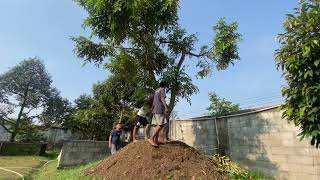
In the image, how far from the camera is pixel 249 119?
376 inches

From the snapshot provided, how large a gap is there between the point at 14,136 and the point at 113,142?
1774 cm

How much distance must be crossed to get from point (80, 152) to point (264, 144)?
6928 millimetres

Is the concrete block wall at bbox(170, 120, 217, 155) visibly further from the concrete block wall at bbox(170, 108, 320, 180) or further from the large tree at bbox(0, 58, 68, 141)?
the large tree at bbox(0, 58, 68, 141)

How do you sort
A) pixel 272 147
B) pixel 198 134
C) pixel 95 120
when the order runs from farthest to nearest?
1. pixel 95 120
2. pixel 198 134
3. pixel 272 147

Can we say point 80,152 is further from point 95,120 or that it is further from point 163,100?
point 95,120

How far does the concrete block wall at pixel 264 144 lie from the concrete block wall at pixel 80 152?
12.4 feet

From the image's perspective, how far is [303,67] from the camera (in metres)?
4.88

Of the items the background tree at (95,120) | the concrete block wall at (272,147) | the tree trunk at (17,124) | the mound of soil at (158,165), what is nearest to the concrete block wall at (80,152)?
the mound of soil at (158,165)

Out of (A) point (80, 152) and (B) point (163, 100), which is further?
(A) point (80, 152)

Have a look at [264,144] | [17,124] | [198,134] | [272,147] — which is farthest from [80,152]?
[17,124]

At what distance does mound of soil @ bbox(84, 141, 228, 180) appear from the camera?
659cm

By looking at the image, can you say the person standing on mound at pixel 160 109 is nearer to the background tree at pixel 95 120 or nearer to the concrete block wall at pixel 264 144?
the concrete block wall at pixel 264 144

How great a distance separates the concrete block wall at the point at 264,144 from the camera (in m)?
7.53

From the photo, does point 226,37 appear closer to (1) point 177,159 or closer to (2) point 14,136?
(1) point 177,159
